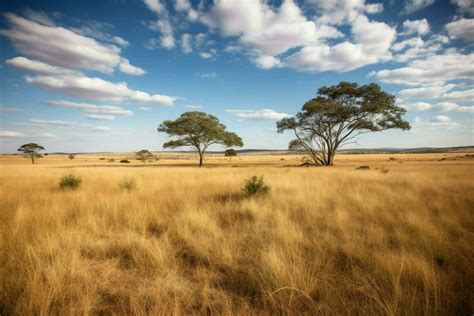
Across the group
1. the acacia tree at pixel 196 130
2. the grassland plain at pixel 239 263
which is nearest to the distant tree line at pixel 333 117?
the acacia tree at pixel 196 130

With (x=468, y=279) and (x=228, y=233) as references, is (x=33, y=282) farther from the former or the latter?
(x=468, y=279)

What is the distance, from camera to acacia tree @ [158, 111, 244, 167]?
32.7 metres

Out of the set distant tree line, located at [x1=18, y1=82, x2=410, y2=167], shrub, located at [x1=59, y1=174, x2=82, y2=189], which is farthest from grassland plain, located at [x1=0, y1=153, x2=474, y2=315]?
distant tree line, located at [x1=18, y1=82, x2=410, y2=167]

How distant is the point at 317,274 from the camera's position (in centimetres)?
259

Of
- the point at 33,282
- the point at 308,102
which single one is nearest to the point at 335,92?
the point at 308,102

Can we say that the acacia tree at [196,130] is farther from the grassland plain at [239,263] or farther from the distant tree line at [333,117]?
the grassland plain at [239,263]

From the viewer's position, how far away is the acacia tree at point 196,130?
107 ft

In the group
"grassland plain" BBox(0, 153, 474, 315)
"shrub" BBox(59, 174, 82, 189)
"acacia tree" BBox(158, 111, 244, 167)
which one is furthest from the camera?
"acacia tree" BBox(158, 111, 244, 167)

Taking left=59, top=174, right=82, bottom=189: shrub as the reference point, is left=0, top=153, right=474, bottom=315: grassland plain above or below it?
below

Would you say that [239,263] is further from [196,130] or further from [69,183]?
[196,130]

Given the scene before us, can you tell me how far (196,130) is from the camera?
34.0 m

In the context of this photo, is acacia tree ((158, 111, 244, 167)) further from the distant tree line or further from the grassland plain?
the grassland plain

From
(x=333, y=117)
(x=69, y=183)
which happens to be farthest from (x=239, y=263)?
(x=333, y=117)

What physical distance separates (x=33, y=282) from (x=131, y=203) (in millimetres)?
4074
